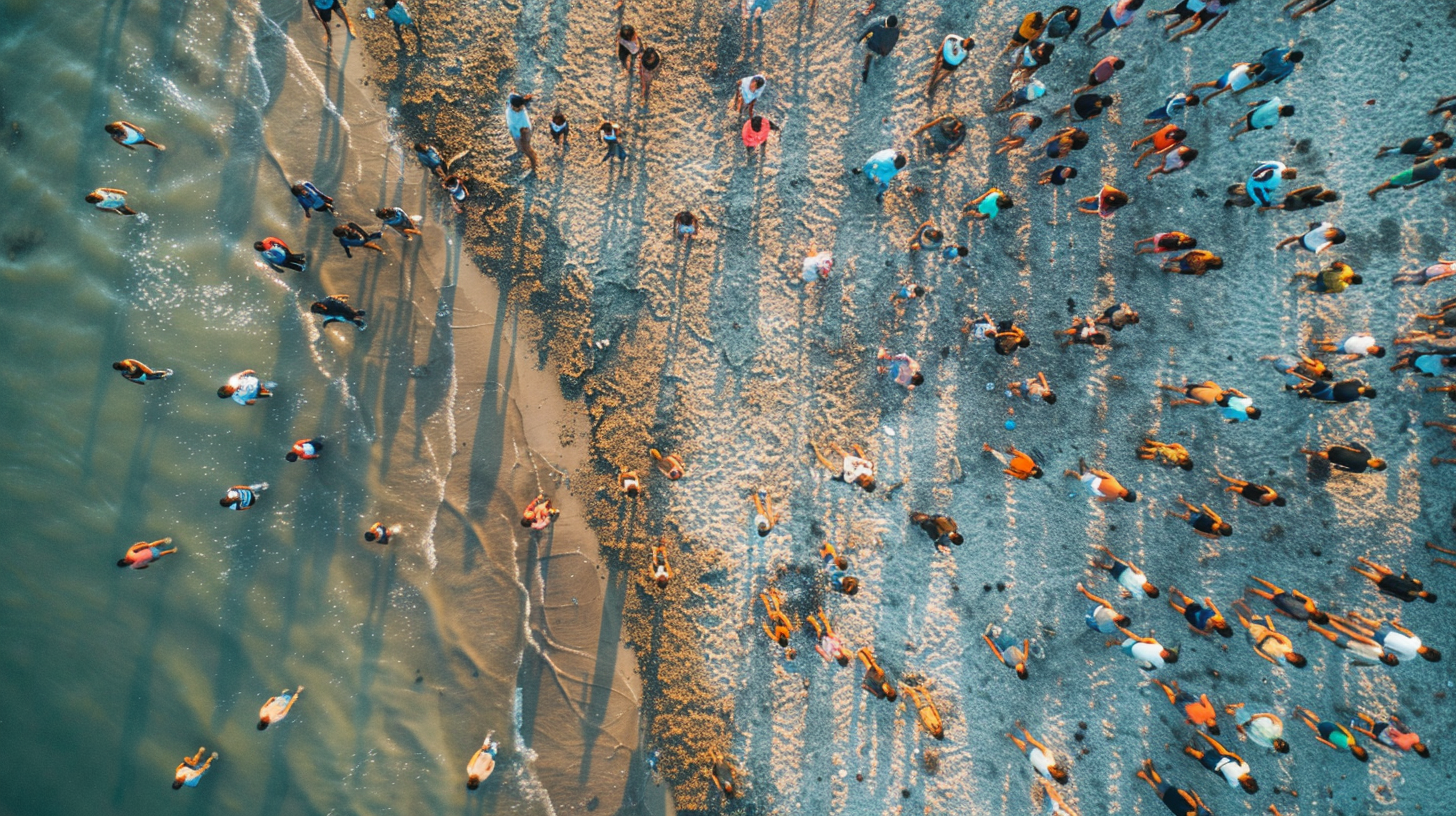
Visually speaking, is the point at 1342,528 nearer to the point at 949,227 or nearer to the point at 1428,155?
the point at 1428,155

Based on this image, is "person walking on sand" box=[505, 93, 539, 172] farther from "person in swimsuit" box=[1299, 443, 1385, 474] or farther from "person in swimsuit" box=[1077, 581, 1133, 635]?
"person in swimsuit" box=[1299, 443, 1385, 474]

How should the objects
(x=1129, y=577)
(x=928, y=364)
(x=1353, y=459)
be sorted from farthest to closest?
(x=928, y=364) < (x=1129, y=577) < (x=1353, y=459)

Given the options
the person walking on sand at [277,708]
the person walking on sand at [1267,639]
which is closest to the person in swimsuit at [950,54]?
the person walking on sand at [1267,639]

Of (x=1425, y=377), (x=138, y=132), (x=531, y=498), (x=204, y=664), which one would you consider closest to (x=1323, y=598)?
(x=1425, y=377)

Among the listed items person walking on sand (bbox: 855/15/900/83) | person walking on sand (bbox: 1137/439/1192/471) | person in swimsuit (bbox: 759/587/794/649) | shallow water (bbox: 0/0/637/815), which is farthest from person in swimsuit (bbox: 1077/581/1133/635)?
person walking on sand (bbox: 855/15/900/83)

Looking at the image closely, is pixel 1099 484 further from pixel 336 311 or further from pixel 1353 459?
pixel 336 311

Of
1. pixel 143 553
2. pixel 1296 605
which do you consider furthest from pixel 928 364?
pixel 143 553

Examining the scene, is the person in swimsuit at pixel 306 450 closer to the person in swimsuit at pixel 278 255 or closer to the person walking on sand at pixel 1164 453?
the person in swimsuit at pixel 278 255
